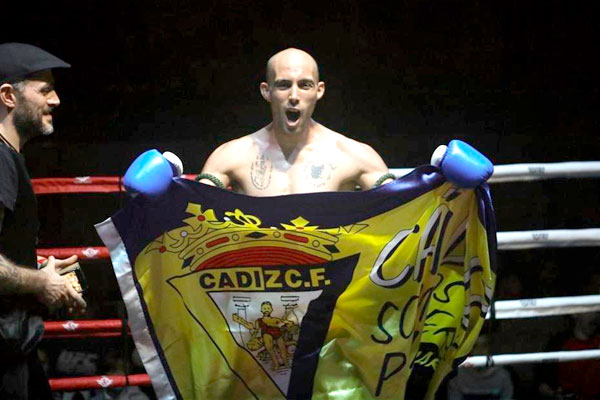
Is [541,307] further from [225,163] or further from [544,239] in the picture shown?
[225,163]

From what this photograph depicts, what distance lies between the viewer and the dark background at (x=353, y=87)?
4.02 meters

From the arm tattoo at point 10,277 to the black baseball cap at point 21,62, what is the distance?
1.64 feet

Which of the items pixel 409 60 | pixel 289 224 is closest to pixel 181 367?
pixel 289 224

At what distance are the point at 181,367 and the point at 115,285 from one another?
4.64 feet

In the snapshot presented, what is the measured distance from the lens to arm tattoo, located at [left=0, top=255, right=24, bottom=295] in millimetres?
2303

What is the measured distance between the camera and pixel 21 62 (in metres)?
2.51

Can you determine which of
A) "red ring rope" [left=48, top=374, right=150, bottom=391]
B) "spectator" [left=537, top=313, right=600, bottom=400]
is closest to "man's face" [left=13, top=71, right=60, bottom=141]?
"red ring rope" [left=48, top=374, right=150, bottom=391]

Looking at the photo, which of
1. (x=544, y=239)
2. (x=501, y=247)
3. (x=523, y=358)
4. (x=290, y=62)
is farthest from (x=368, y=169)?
(x=523, y=358)

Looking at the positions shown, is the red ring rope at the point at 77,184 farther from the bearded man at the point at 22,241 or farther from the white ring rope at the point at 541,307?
the white ring rope at the point at 541,307

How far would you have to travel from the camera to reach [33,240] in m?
2.48

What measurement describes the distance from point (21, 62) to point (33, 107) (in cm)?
12

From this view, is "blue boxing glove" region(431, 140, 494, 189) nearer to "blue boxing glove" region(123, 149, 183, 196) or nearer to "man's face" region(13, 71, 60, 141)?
"blue boxing glove" region(123, 149, 183, 196)

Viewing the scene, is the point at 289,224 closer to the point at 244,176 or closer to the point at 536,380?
the point at 244,176

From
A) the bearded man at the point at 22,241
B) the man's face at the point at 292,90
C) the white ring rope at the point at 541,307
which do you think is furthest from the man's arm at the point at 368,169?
the bearded man at the point at 22,241
